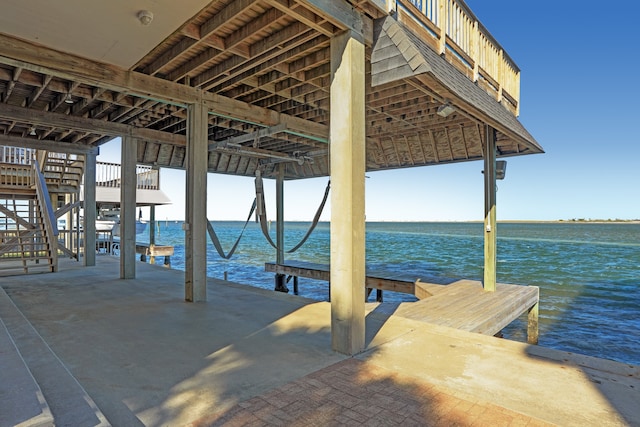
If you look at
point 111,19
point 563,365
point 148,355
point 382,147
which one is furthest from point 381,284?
point 111,19

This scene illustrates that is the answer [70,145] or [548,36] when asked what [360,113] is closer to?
[70,145]

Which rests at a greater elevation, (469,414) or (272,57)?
(272,57)

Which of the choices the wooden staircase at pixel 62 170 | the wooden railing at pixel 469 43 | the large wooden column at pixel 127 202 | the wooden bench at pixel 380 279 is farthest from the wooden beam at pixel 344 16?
the wooden staircase at pixel 62 170

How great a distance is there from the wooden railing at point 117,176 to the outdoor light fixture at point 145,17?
460 inches

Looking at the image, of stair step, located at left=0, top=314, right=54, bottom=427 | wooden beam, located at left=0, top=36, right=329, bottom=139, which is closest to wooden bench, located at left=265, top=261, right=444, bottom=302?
wooden beam, located at left=0, top=36, right=329, bottom=139

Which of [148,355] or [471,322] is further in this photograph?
[471,322]

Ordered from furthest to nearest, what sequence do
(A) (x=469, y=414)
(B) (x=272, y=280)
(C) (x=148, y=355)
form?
1. (B) (x=272, y=280)
2. (C) (x=148, y=355)
3. (A) (x=469, y=414)

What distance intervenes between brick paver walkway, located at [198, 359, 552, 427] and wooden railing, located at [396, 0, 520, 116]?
3510 millimetres

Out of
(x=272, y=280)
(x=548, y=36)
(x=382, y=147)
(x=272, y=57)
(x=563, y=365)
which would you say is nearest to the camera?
(x=563, y=365)

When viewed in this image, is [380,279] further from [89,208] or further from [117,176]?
[117,176]

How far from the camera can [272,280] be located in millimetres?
14023

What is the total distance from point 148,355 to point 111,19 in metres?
2.82

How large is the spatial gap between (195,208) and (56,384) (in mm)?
3062

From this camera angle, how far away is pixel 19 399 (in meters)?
1.70
